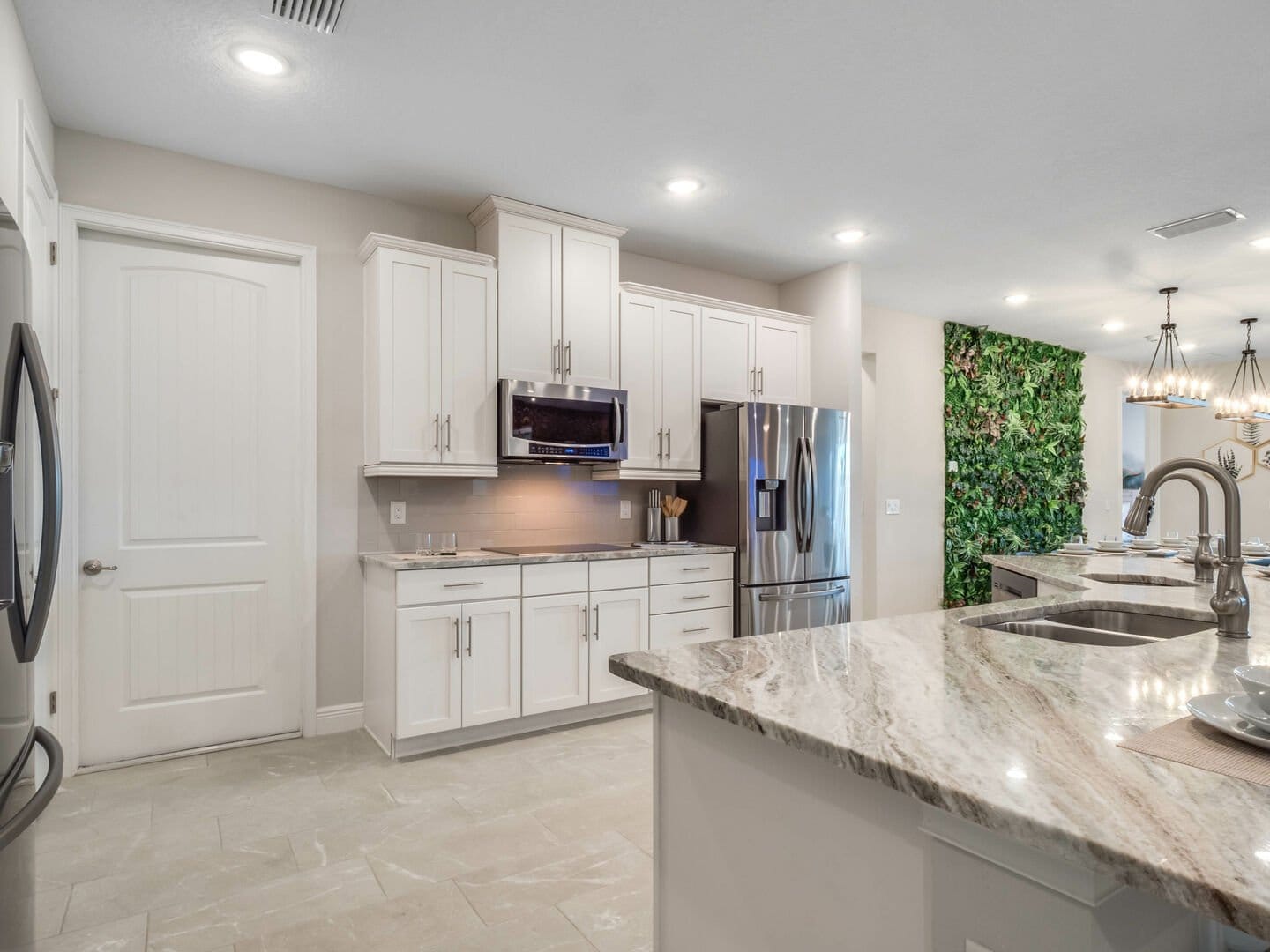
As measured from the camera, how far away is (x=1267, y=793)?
0.78 m

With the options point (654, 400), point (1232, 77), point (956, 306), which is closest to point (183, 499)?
point (654, 400)

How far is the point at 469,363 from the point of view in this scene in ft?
11.4

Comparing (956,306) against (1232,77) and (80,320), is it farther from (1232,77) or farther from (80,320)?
(80,320)

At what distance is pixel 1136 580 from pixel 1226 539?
138 cm

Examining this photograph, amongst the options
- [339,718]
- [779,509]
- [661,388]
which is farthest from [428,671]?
[779,509]

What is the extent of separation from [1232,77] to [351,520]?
12.9 ft

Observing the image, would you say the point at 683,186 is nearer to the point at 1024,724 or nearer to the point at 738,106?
the point at 738,106

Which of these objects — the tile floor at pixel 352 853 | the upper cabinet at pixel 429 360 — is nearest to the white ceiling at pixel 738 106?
the upper cabinet at pixel 429 360

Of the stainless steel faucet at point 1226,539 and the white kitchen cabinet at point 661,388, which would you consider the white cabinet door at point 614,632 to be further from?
the stainless steel faucet at point 1226,539

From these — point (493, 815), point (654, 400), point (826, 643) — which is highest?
point (654, 400)

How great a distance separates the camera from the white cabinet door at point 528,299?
358 centimetres

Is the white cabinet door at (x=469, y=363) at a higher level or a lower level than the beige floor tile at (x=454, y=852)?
higher

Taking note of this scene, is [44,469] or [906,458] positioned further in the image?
[906,458]

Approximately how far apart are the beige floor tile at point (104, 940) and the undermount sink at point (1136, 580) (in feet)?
10.5
